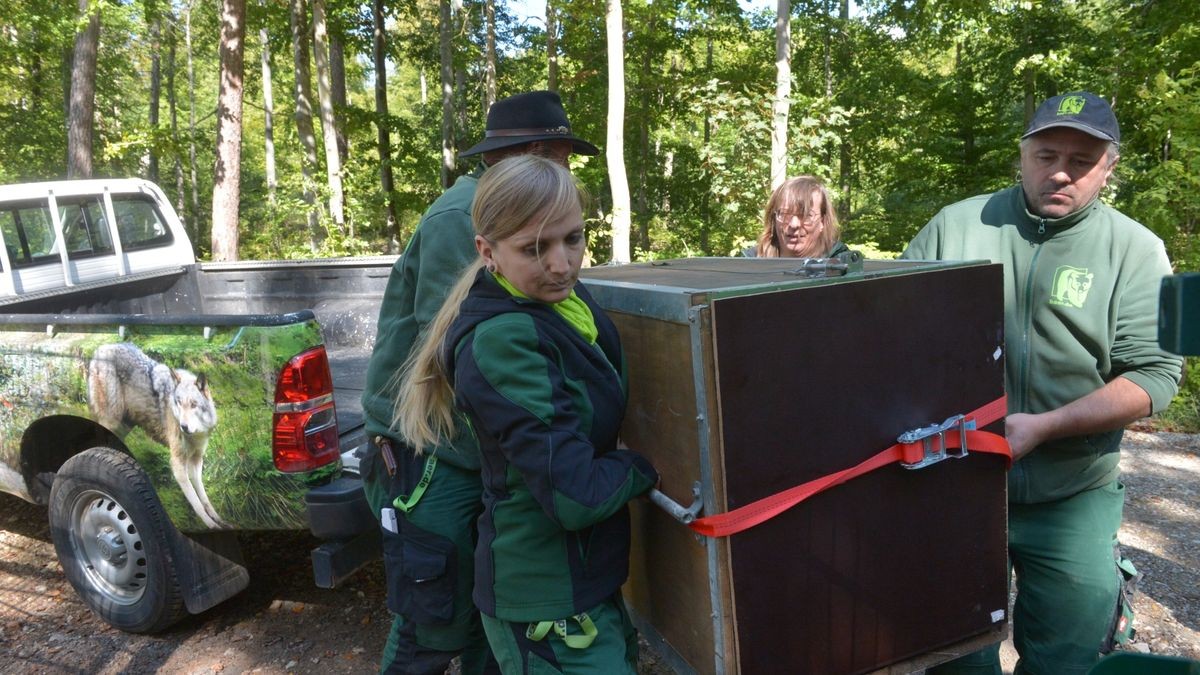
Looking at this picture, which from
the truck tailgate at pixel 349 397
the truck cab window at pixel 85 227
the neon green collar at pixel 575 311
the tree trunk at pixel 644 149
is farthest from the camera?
the tree trunk at pixel 644 149

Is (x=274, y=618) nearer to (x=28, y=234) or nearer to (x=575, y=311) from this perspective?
(x=575, y=311)

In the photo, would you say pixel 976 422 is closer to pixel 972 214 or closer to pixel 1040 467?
pixel 1040 467

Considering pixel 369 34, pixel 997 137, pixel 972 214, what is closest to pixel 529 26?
pixel 369 34

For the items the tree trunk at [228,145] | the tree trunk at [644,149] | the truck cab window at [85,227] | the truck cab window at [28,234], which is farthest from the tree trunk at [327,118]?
the truck cab window at [28,234]

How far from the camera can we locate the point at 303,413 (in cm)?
309

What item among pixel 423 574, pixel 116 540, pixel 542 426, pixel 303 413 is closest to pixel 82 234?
pixel 116 540

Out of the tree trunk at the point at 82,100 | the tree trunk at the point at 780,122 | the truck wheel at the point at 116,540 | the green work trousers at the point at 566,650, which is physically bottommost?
the truck wheel at the point at 116,540

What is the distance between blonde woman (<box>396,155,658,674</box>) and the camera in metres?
1.64

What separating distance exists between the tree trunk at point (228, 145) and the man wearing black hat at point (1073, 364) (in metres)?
12.1

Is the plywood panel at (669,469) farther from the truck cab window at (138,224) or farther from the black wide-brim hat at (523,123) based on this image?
the truck cab window at (138,224)

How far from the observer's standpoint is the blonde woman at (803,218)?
401 centimetres

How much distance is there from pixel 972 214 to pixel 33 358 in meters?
3.90

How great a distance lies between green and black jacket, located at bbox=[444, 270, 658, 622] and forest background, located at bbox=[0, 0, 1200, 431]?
6756mm

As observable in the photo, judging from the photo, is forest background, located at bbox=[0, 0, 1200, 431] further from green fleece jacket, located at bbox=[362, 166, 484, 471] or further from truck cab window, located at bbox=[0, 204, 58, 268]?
truck cab window, located at bbox=[0, 204, 58, 268]
